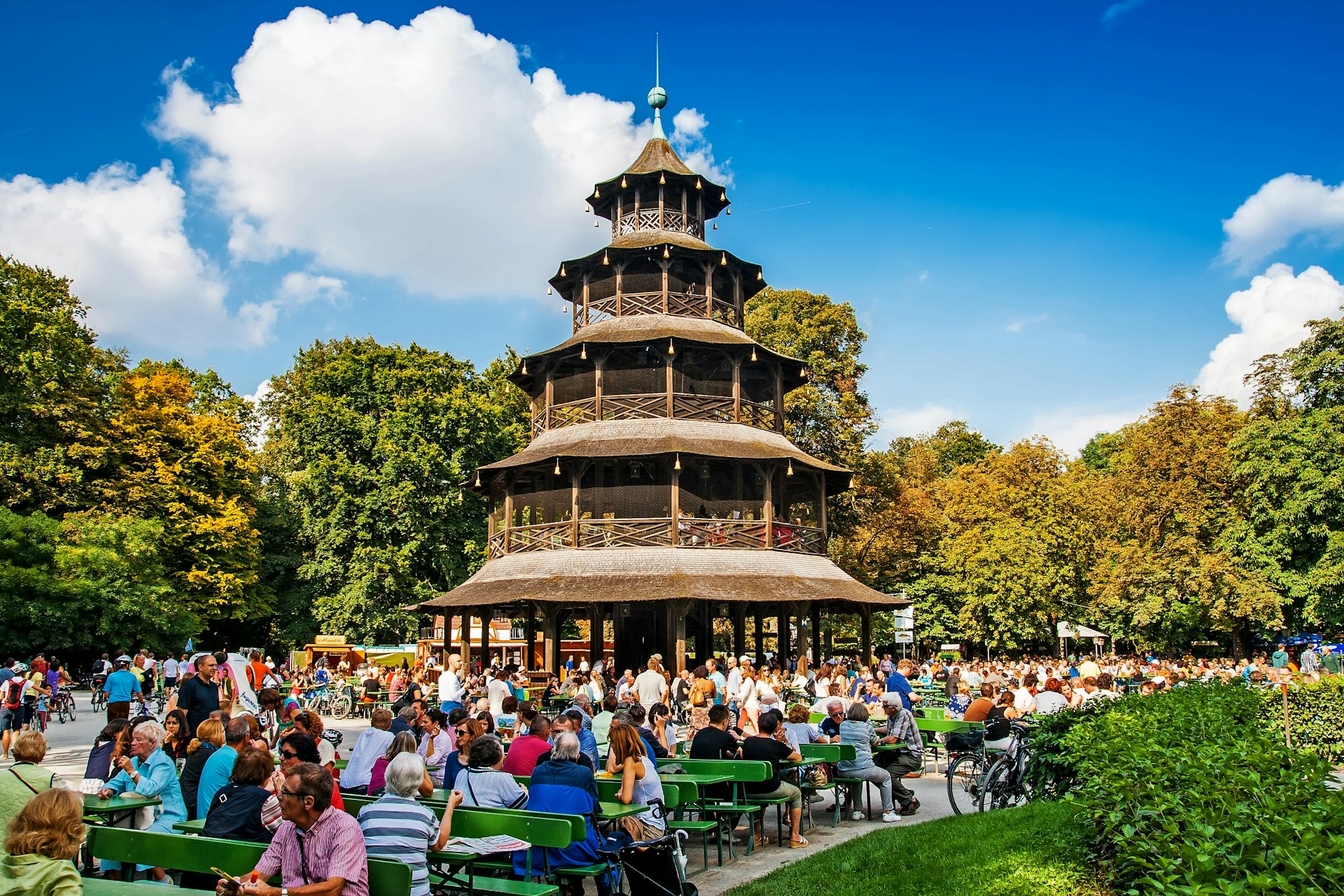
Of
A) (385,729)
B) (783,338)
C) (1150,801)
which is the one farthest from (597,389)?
(1150,801)

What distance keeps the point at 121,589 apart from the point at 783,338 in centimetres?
2875

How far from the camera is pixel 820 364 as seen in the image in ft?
153

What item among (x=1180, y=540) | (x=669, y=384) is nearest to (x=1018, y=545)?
(x=1180, y=540)

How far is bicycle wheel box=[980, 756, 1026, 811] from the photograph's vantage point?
1200cm

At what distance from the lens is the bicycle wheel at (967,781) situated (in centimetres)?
1228

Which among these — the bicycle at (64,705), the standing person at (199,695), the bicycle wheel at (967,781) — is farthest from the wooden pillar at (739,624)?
the standing person at (199,695)

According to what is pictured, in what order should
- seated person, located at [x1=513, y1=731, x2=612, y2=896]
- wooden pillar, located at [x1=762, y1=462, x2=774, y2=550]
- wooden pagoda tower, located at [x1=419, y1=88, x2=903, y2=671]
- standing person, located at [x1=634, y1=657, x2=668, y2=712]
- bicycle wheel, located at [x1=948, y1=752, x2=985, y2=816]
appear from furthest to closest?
wooden pillar, located at [x1=762, y1=462, x2=774, y2=550] → wooden pagoda tower, located at [x1=419, y1=88, x2=903, y2=671] → standing person, located at [x1=634, y1=657, x2=668, y2=712] → bicycle wheel, located at [x1=948, y1=752, x2=985, y2=816] → seated person, located at [x1=513, y1=731, x2=612, y2=896]

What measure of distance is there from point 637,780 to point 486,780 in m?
1.52

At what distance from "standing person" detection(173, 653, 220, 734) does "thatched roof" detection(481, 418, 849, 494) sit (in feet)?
56.3

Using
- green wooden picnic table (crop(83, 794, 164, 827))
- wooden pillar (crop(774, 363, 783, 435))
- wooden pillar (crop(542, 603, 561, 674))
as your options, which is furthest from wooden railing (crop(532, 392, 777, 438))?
green wooden picnic table (crop(83, 794, 164, 827))

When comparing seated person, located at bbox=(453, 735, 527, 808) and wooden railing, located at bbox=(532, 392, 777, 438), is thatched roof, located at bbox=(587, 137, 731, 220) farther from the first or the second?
seated person, located at bbox=(453, 735, 527, 808)

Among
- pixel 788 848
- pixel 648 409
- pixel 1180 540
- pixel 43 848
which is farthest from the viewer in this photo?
pixel 1180 540

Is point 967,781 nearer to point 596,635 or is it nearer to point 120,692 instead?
point 120,692

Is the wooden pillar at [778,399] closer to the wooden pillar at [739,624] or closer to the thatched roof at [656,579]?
the thatched roof at [656,579]
